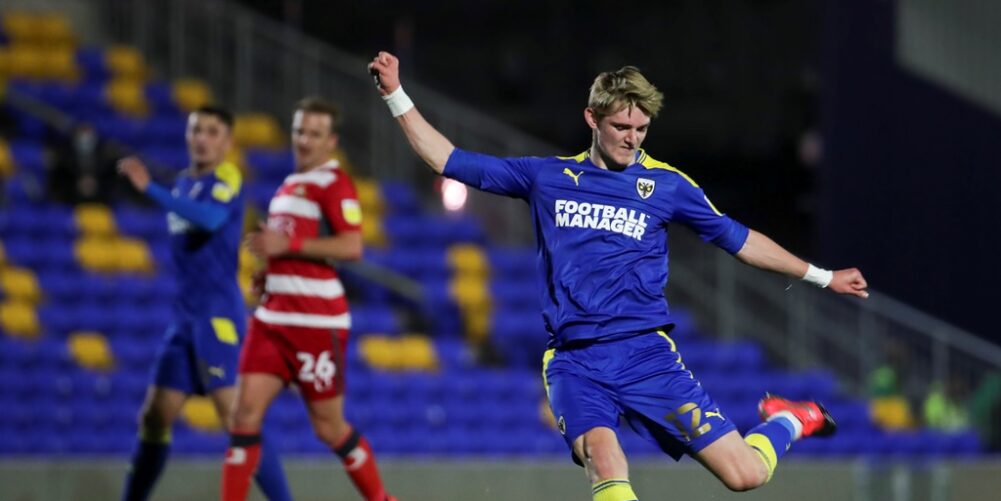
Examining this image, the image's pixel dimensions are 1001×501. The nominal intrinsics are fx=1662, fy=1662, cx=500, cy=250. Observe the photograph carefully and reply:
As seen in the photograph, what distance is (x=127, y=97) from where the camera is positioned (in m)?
15.6

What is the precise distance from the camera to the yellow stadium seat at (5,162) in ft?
47.3

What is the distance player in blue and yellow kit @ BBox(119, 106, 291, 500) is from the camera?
809 centimetres

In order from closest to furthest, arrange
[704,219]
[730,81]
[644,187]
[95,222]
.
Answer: [644,187]
[704,219]
[95,222]
[730,81]

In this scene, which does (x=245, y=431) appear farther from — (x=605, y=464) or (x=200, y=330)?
(x=605, y=464)

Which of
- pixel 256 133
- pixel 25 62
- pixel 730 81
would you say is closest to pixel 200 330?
pixel 256 133

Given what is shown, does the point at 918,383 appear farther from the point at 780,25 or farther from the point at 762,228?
the point at 780,25

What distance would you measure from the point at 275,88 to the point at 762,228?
6.21 metres

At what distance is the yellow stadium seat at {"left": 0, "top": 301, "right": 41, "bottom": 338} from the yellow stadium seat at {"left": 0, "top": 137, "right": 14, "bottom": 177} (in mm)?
1459

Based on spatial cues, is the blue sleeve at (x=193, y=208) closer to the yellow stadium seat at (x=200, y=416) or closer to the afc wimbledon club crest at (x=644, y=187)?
the afc wimbledon club crest at (x=644, y=187)

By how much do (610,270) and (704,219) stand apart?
1.64ft

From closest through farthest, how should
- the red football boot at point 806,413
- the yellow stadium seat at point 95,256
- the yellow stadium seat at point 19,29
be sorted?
the red football boot at point 806,413, the yellow stadium seat at point 95,256, the yellow stadium seat at point 19,29

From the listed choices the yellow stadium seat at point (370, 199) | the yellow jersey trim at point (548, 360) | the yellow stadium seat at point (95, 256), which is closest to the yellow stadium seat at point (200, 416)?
the yellow stadium seat at point (95, 256)

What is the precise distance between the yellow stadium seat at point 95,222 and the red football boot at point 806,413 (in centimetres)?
845

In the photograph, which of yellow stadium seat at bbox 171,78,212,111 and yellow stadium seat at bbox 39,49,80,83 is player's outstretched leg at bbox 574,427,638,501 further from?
yellow stadium seat at bbox 39,49,80,83
